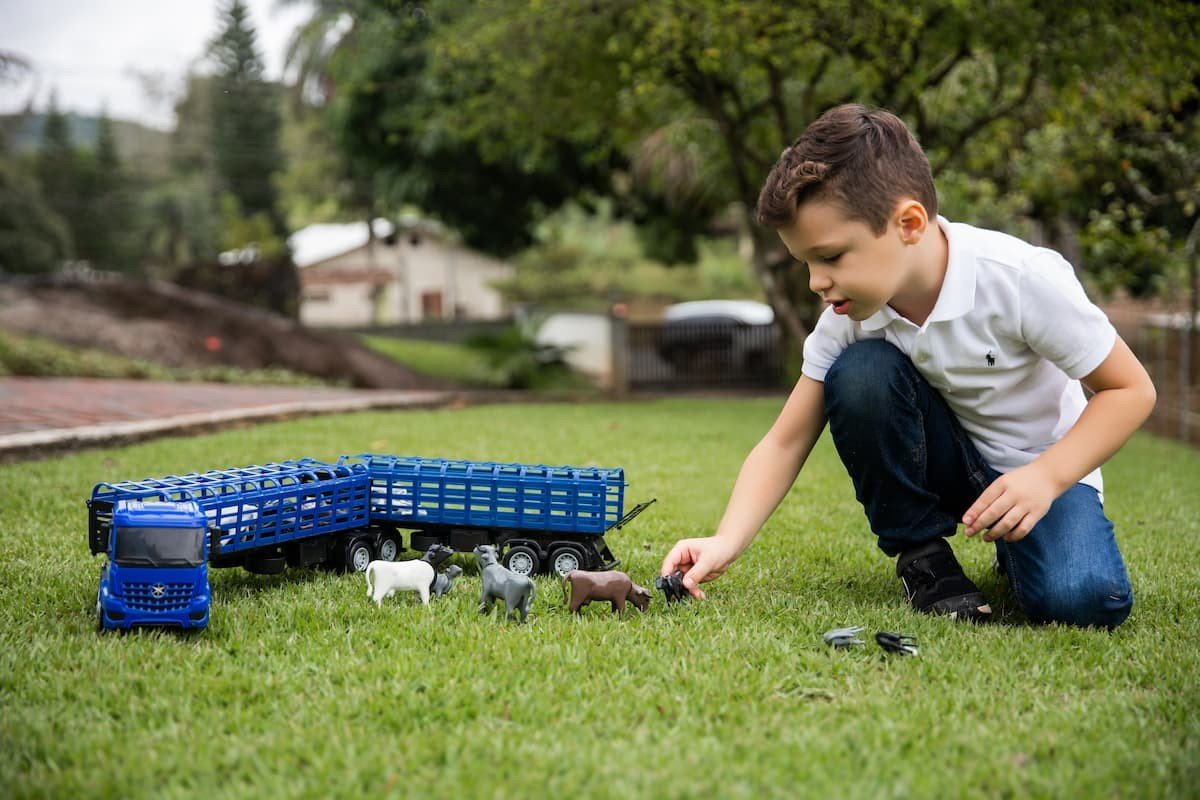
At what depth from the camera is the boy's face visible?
9.17 feet

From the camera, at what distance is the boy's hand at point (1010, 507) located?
8.95 ft

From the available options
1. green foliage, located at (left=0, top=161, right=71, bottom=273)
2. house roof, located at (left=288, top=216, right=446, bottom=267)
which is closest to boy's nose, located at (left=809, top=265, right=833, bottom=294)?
house roof, located at (left=288, top=216, right=446, bottom=267)

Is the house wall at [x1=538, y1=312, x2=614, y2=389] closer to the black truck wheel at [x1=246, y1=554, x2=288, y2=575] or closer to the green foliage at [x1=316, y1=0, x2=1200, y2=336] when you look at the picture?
the green foliage at [x1=316, y1=0, x2=1200, y2=336]

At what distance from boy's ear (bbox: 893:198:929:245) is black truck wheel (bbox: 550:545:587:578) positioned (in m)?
1.54

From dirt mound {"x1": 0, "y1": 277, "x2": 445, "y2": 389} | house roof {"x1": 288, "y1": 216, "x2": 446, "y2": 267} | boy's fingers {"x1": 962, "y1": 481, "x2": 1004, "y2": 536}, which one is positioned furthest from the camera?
house roof {"x1": 288, "y1": 216, "x2": 446, "y2": 267}

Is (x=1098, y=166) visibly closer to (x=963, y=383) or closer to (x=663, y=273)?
(x=963, y=383)

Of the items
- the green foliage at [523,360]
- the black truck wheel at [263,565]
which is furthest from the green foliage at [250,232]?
the black truck wheel at [263,565]

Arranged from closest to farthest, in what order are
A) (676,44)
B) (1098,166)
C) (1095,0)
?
1. (1095,0)
2. (676,44)
3. (1098,166)

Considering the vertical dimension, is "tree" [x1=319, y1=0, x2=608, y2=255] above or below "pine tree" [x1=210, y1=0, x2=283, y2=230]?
below

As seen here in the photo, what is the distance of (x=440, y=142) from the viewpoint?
16.2m

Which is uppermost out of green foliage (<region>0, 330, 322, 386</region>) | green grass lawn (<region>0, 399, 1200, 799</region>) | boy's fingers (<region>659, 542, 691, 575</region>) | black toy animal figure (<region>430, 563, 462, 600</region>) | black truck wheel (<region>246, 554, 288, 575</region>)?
green foliage (<region>0, 330, 322, 386</region>)

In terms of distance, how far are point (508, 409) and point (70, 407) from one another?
14.8 feet

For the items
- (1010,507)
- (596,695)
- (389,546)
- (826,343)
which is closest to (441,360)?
(389,546)

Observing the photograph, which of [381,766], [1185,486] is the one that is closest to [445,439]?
[1185,486]
